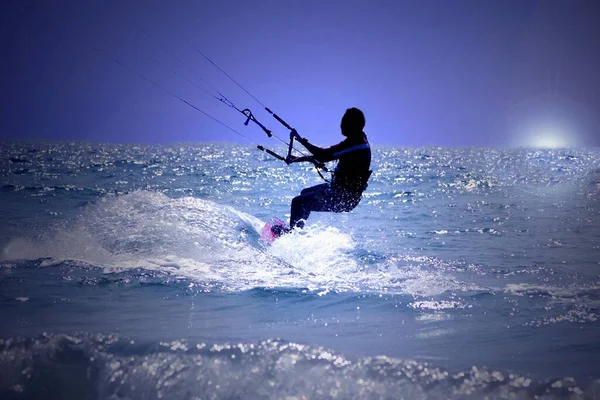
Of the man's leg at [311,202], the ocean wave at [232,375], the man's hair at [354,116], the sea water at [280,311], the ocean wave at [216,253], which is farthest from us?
the man's leg at [311,202]

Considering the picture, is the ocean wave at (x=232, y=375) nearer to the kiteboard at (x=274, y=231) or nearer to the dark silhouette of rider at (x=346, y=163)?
the dark silhouette of rider at (x=346, y=163)

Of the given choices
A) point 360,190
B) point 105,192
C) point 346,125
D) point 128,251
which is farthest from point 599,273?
point 105,192

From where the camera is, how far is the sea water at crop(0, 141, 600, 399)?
3.66 m

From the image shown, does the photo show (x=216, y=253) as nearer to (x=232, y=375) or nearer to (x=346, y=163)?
(x=346, y=163)

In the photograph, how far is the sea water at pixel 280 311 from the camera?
3662 mm

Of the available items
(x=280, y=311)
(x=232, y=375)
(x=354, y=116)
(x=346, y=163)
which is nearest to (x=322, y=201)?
(x=346, y=163)

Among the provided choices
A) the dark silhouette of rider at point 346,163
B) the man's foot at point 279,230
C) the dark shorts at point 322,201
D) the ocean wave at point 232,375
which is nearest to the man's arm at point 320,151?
the dark silhouette of rider at point 346,163

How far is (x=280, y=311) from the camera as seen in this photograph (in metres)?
5.51

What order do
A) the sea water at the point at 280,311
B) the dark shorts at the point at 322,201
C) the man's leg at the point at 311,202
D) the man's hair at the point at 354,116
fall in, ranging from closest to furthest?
the sea water at the point at 280,311, the man's hair at the point at 354,116, the dark shorts at the point at 322,201, the man's leg at the point at 311,202

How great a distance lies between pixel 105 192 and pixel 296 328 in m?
23.8

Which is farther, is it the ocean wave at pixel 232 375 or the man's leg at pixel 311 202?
the man's leg at pixel 311 202

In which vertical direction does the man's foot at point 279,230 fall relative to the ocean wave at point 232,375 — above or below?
above

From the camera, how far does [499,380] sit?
358cm

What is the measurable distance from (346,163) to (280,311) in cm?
374
